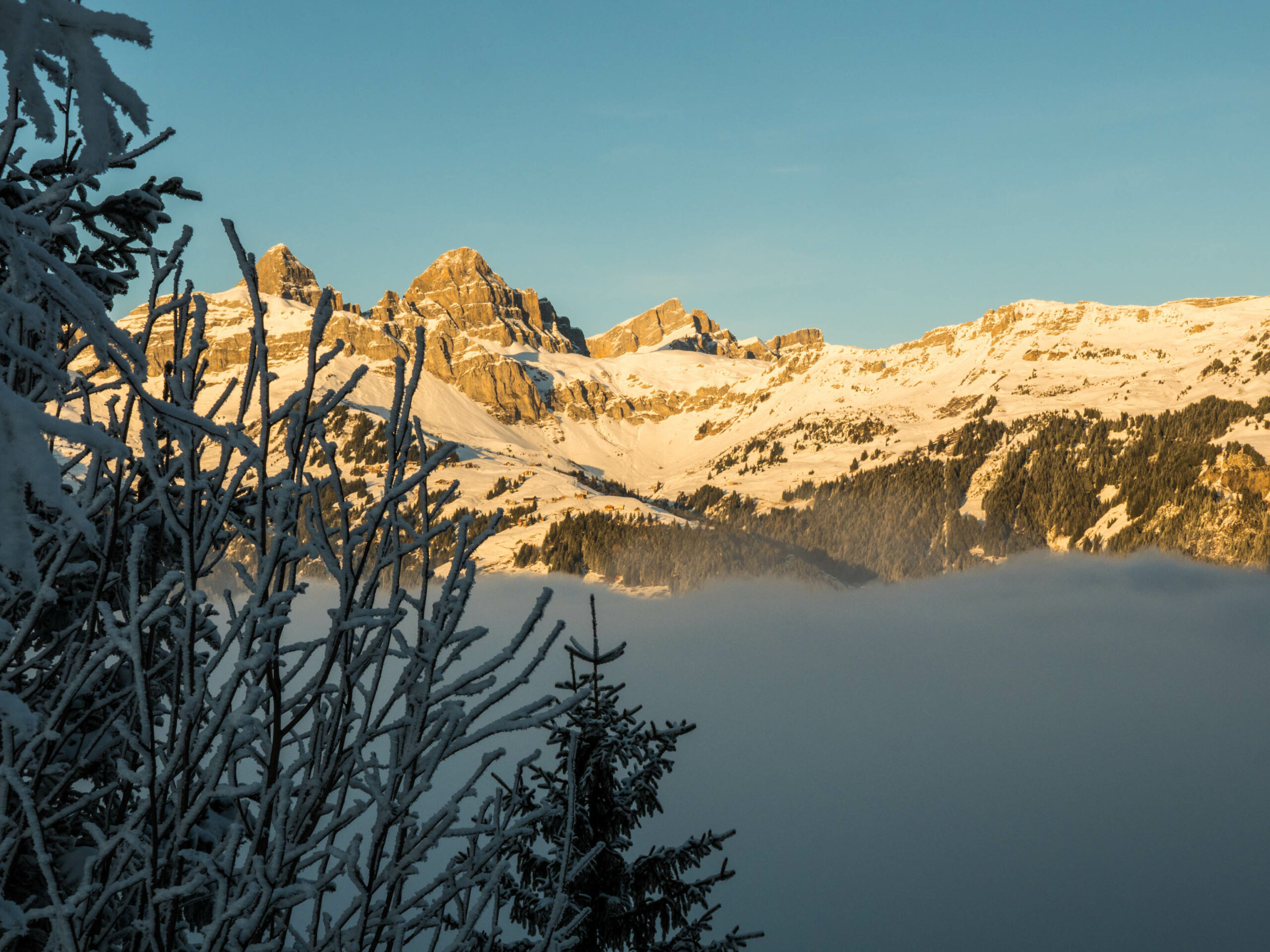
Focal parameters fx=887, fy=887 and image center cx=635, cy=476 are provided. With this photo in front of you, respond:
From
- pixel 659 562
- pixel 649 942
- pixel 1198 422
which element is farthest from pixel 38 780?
pixel 1198 422

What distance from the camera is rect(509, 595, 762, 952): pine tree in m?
12.5

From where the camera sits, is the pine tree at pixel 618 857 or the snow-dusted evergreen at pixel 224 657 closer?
the snow-dusted evergreen at pixel 224 657

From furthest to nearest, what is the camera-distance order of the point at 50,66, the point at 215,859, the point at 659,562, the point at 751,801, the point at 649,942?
1. the point at 751,801
2. the point at 659,562
3. the point at 649,942
4. the point at 215,859
5. the point at 50,66

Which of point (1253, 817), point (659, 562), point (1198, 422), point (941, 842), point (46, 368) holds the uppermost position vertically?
point (1198, 422)

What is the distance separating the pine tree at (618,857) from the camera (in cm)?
1253

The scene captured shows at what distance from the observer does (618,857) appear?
13.6 m

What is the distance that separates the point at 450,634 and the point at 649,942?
12.1 m

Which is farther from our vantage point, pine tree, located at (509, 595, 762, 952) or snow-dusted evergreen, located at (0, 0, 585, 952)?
pine tree, located at (509, 595, 762, 952)

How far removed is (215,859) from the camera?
10.4 ft

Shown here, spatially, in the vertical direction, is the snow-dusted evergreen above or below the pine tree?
above

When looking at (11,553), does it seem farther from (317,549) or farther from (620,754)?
(620,754)

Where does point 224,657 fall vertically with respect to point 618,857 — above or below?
above

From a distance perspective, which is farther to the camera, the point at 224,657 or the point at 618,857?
the point at 618,857

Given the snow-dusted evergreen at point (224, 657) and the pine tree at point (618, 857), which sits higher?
the snow-dusted evergreen at point (224, 657)
